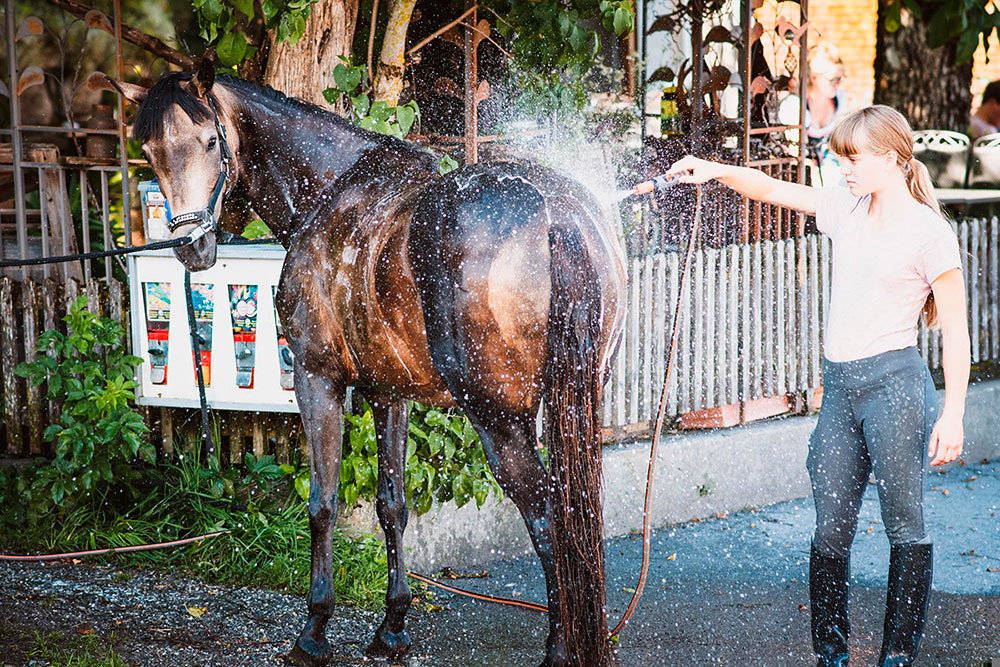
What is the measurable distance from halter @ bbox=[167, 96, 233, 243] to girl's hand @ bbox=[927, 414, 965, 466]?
2.76 metres

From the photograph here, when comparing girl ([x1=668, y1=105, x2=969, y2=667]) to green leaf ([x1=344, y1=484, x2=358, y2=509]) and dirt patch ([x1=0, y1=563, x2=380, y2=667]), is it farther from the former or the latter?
green leaf ([x1=344, y1=484, x2=358, y2=509])

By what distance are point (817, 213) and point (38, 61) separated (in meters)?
9.69

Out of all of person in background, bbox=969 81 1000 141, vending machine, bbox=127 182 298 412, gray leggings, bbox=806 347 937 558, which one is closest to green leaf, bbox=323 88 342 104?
vending machine, bbox=127 182 298 412

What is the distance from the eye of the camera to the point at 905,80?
12.8m

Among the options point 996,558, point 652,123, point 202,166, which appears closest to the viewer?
point 202,166

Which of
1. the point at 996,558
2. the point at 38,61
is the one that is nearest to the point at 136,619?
the point at 996,558

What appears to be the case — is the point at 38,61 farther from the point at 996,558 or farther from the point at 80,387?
the point at 996,558

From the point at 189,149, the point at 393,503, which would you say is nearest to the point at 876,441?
the point at 393,503

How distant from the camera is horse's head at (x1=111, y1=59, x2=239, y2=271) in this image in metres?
4.39

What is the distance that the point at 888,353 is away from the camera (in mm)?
4070

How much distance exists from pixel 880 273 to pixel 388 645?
2426mm

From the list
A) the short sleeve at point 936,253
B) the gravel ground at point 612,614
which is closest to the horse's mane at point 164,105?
the gravel ground at point 612,614

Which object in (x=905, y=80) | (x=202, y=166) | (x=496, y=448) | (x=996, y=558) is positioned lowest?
(x=996, y=558)

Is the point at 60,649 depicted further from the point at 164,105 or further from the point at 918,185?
the point at 918,185
